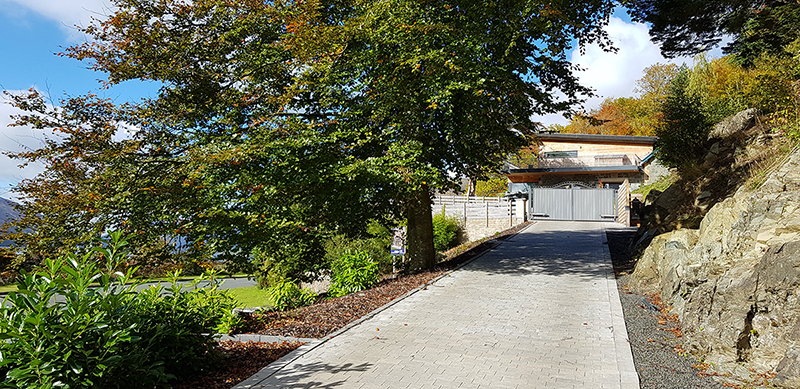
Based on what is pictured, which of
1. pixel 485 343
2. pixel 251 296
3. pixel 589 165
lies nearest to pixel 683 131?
pixel 485 343

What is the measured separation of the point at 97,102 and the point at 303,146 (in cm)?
478

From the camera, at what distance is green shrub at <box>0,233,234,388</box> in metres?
3.67

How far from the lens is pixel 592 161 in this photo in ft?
125

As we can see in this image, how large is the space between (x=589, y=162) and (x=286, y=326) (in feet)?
117

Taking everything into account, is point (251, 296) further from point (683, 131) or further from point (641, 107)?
point (641, 107)

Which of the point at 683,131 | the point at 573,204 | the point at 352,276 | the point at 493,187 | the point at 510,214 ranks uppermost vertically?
the point at 683,131

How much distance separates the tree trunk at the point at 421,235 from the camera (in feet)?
42.8

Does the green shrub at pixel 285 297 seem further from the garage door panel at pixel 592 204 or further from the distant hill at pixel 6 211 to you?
the garage door panel at pixel 592 204

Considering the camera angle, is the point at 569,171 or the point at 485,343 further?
the point at 569,171

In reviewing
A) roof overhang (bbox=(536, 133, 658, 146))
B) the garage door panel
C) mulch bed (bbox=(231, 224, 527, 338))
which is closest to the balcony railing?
roof overhang (bbox=(536, 133, 658, 146))

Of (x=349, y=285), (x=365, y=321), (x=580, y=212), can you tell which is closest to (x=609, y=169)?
(x=580, y=212)

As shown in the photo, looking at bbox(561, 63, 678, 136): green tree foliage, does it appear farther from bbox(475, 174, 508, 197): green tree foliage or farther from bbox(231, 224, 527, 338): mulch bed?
bbox(231, 224, 527, 338): mulch bed

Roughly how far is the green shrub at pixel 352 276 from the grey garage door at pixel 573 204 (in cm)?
2276

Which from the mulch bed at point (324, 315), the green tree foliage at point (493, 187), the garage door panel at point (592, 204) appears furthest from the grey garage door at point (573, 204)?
the mulch bed at point (324, 315)
